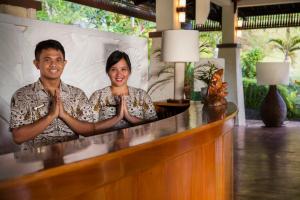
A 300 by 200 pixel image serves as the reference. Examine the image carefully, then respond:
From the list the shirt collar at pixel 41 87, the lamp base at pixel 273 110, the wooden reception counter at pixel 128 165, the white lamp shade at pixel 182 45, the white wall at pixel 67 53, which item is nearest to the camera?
the wooden reception counter at pixel 128 165

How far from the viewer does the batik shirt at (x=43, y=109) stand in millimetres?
2236

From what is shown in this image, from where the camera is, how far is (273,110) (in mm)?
8969

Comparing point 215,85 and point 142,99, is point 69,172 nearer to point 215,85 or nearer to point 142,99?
point 142,99

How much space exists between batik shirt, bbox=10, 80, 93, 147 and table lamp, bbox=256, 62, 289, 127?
6756 millimetres

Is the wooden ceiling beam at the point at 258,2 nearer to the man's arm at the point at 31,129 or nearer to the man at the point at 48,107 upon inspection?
the man at the point at 48,107

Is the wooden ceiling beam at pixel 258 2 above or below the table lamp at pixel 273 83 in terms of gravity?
above

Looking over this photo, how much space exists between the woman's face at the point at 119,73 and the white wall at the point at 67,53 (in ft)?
3.28

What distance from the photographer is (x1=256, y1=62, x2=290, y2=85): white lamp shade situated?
857cm

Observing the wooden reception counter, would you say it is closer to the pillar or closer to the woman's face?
the woman's face

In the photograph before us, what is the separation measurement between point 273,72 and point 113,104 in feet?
21.3

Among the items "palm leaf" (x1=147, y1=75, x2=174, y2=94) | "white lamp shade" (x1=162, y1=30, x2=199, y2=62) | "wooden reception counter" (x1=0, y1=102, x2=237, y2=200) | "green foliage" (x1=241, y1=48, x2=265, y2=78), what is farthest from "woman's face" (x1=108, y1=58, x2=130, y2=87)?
"green foliage" (x1=241, y1=48, x2=265, y2=78)

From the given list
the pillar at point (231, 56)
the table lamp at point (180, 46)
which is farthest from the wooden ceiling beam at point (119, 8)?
the table lamp at point (180, 46)

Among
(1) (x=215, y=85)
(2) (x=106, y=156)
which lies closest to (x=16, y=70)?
(1) (x=215, y=85)

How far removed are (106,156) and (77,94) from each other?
1.27 m
